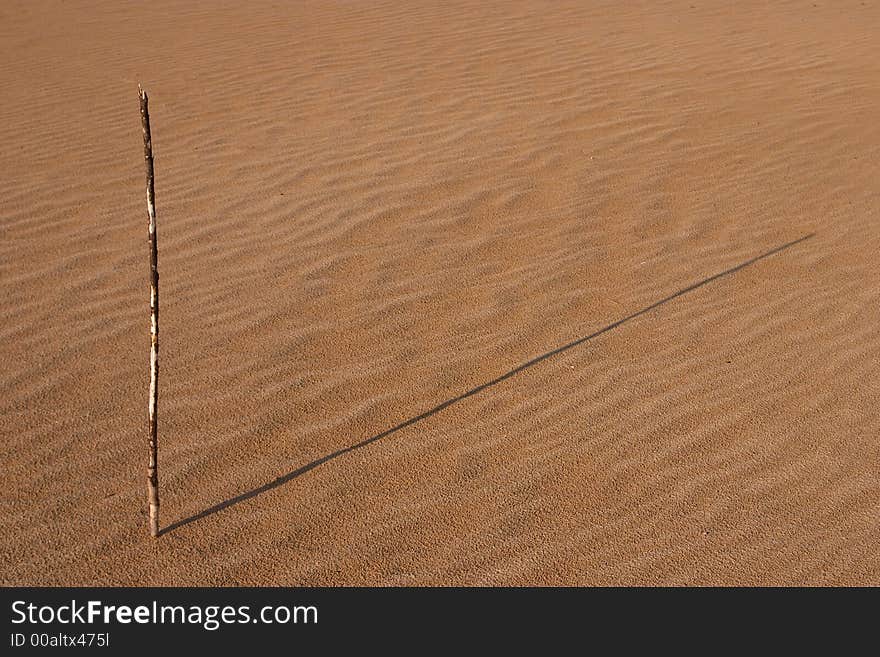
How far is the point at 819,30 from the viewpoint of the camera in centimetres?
1078

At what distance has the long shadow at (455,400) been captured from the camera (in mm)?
2961

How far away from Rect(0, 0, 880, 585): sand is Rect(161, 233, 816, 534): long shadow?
1 cm

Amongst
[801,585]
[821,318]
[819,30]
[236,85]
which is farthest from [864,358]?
[819,30]

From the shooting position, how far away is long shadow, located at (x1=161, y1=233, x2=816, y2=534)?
2961 mm

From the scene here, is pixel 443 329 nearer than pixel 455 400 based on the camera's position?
No

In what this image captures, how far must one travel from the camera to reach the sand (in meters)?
2.86

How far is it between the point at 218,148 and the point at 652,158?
9.52ft

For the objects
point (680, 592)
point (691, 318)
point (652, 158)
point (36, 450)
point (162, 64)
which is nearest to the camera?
point (680, 592)

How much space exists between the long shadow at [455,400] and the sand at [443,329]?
0.5 inches

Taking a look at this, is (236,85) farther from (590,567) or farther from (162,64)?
(590,567)

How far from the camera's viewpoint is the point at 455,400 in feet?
11.8

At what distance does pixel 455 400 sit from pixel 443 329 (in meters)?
0.62

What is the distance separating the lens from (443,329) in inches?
163

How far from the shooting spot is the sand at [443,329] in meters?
2.86
